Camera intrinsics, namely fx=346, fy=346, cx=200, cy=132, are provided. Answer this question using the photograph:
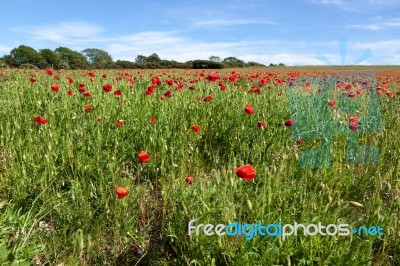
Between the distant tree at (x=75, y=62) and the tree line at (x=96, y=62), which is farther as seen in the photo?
the tree line at (x=96, y=62)

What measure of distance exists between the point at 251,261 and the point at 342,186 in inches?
48.6

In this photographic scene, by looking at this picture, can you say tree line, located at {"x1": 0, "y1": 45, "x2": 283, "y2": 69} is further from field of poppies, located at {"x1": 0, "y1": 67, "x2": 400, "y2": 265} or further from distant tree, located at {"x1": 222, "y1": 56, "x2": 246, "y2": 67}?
field of poppies, located at {"x1": 0, "y1": 67, "x2": 400, "y2": 265}

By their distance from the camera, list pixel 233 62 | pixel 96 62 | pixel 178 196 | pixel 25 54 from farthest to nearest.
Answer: pixel 25 54
pixel 233 62
pixel 96 62
pixel 178 196

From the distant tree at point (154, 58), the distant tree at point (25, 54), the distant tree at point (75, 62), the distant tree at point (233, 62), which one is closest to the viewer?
the distant tree at point (75, 62)

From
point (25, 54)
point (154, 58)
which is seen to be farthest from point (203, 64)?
point (25, 54)

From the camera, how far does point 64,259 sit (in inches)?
79.3

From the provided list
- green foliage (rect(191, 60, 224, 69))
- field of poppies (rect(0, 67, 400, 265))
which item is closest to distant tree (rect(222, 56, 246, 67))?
green foliage (rect(191, 60, 224, 69))

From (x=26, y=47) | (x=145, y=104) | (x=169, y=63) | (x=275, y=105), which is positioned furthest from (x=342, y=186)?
(x=26, y=47)

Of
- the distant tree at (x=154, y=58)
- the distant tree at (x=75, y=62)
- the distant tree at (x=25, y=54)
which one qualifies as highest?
the distant tree at (x=25, y=54)

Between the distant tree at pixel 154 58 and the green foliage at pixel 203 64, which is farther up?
the distant tree at pixel 154 58

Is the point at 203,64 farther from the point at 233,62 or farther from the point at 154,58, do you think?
the point at 233,62

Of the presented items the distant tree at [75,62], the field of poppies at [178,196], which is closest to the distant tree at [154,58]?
the distant tree at [75,62]

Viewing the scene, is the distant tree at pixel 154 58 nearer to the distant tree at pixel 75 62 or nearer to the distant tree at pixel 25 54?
the distant tree at pixel 75 62

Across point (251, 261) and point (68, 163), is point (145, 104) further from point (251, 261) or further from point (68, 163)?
point (251, 261)
